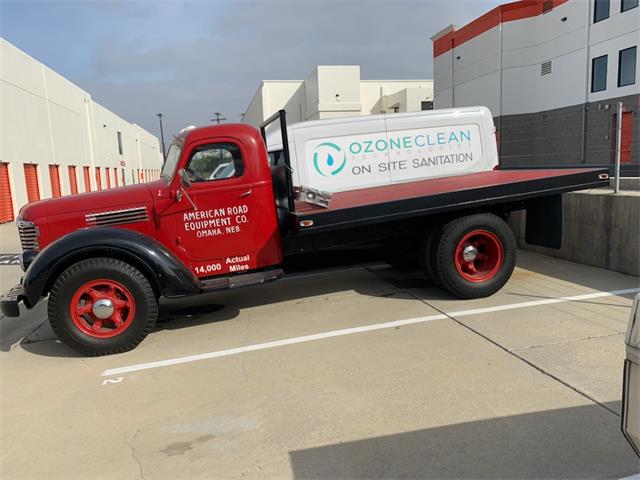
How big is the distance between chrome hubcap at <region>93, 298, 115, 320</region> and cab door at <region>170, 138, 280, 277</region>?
2.98 ft

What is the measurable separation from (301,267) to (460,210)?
208cm

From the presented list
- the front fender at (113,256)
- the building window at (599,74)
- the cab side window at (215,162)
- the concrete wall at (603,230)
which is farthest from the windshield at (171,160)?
the building window at (599,74)

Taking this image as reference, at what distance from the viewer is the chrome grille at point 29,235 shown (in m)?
4.86

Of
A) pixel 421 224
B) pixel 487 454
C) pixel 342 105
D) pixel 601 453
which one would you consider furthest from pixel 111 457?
pixel 342 105

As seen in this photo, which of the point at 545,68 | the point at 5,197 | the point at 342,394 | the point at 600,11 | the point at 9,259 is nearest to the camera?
the point at 342,394

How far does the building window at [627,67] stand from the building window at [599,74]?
0.74 metres

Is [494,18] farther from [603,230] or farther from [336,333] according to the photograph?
[336,333]

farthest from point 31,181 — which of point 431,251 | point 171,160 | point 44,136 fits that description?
point 431,251

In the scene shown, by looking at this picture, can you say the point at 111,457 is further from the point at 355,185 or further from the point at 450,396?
the point at 355,185

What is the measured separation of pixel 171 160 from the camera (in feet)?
17.8

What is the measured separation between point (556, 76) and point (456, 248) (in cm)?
1970

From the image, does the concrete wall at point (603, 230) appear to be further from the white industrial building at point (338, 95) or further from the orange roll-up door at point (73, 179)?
the white industrial building at point (338, 95)

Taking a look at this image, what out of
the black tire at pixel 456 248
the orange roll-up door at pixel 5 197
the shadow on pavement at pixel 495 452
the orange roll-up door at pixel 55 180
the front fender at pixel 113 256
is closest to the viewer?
the shadow on pavement at pixel 495 452

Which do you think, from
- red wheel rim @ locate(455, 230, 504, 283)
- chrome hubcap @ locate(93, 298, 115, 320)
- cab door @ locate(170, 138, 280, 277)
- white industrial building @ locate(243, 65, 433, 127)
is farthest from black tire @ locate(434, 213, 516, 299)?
white industrial building @ locate(243, 65, 433, 127)
